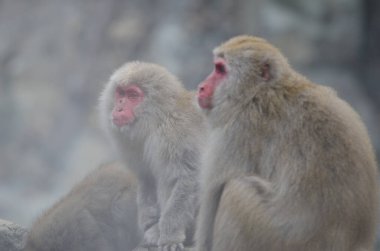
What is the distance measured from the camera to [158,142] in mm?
6422

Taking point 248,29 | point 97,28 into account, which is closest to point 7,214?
point 97,28

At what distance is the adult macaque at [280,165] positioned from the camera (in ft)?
16.7

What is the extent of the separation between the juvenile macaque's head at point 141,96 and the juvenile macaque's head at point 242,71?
1093mm

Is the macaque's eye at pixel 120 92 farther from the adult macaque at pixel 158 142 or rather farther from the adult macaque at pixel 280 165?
the adult macaque at pixel 280 165

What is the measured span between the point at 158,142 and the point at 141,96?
40cm

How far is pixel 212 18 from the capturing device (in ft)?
48.0

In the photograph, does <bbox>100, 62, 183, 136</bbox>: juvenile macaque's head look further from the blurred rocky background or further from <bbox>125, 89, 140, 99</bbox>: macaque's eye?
the blurred rocky background

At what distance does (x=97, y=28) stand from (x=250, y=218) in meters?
10.2

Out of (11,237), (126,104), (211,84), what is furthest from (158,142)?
(11,237)

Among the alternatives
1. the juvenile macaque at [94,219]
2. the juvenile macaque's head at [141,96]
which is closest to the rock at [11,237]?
the juvenile macaque at [94,219]

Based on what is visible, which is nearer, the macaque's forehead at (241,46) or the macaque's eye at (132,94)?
the macaque's forehead at (241,46)

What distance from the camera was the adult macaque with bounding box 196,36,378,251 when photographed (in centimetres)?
510

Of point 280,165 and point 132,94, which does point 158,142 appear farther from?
point 280,165

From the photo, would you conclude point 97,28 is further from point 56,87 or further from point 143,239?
point 143,239
